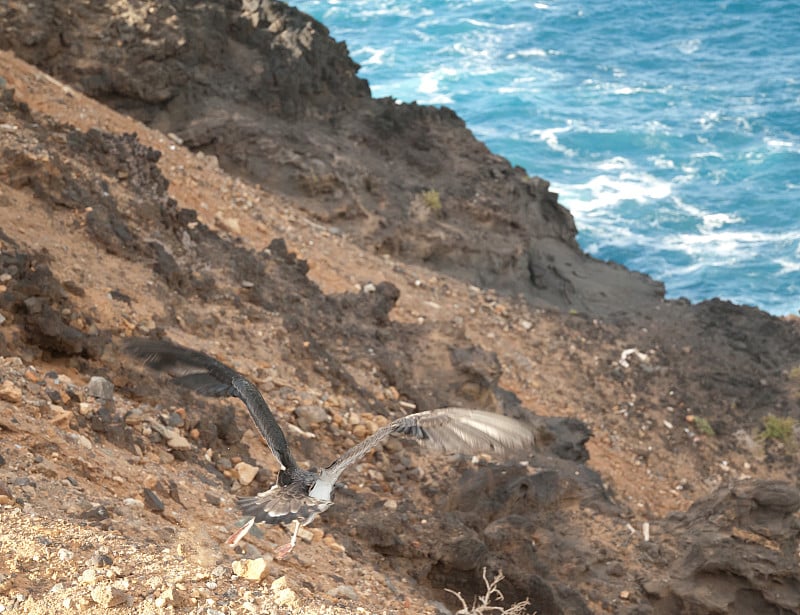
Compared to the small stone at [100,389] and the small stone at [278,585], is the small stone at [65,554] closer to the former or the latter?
the small stone at [278,585]

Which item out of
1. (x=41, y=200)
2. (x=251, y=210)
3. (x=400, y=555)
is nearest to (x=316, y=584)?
(x=400, y=555)

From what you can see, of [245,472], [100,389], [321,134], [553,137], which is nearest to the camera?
[100,389]

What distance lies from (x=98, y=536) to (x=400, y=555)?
11.2ft

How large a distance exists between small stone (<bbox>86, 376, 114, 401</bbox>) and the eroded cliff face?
11.8 metres

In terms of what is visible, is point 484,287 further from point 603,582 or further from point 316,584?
point 316,584

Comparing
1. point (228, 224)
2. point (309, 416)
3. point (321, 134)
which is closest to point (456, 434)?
point (309, 416)

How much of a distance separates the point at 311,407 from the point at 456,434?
3806mm

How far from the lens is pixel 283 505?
251 inches

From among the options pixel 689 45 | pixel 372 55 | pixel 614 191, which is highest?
pixel 689 45

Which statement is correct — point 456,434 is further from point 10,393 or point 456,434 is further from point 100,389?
point 10,393

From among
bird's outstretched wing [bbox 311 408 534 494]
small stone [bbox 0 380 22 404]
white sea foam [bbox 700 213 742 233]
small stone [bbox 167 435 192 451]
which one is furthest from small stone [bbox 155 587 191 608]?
white sea foam [bbox 700 213 742 233]

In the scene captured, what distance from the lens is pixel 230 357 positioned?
11.0 metres

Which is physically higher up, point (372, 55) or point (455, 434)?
point (372, 55)

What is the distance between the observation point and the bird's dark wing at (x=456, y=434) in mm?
6719
